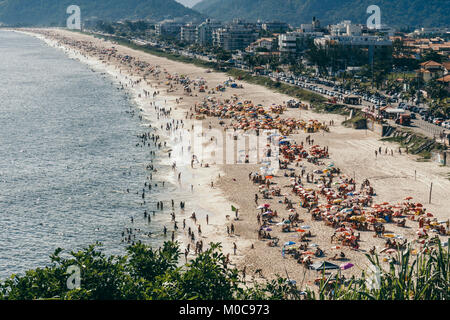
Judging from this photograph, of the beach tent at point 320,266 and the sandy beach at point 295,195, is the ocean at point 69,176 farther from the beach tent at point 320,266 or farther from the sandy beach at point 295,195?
the beach tent at point 320,266

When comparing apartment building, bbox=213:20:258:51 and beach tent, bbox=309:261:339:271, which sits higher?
apartment building, bbox=213:20:258:51

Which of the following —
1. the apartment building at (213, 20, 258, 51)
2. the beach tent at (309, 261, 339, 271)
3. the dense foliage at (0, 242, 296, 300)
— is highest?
the apartment building at (213, 20, 258, 51)

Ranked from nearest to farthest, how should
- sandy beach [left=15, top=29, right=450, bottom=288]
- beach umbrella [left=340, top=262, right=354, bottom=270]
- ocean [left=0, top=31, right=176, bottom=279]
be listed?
beach umbrella [left=340, top=262, right=354, bottom=270], sandy beach [left=15, top=29, right=450, bottom=288], ocean [left=0, top=31, right=176, bottom=279]

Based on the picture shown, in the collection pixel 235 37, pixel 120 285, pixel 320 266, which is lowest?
pixel 320 266

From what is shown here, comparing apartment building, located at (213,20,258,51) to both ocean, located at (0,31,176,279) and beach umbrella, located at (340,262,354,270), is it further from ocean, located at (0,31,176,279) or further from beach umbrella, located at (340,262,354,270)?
beach umbrella, located at (340,262,354,270)

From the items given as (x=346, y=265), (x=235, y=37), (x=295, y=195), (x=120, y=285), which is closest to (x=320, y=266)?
(x=346, y=265)

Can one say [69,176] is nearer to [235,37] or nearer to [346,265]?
[346,265]

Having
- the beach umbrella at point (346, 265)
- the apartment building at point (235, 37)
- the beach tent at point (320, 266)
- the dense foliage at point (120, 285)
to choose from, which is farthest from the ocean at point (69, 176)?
the apartment building at point (235, 37)

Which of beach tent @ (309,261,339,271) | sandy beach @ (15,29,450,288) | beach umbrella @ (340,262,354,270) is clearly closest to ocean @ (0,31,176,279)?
sandy beach @ (15,29,450,288)
